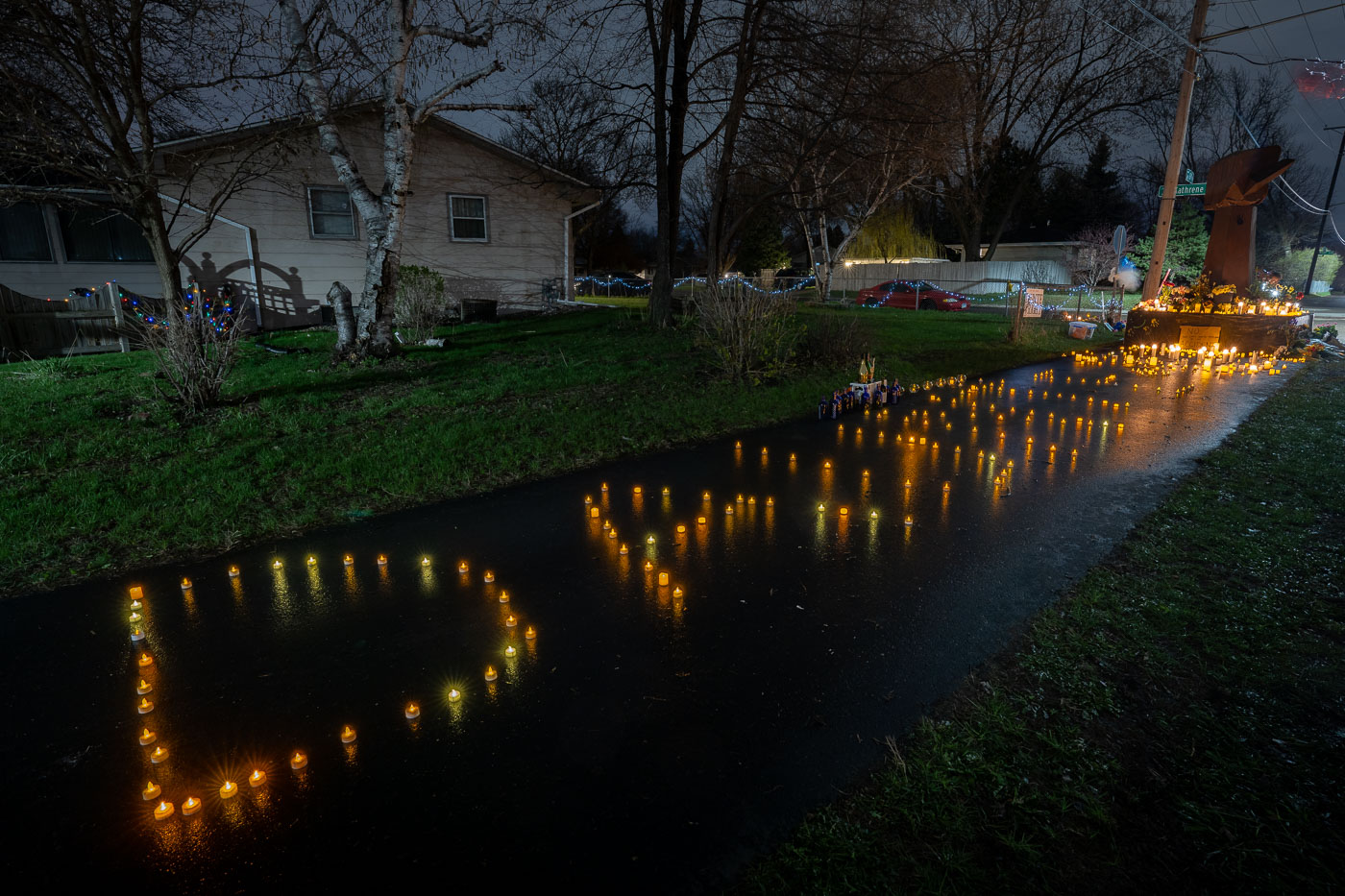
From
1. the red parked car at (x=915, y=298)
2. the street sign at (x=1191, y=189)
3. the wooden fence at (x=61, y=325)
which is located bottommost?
the wooden fence at (x=61, y=325)

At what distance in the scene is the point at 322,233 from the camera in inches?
699

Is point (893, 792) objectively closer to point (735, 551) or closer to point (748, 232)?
point (735, 551)

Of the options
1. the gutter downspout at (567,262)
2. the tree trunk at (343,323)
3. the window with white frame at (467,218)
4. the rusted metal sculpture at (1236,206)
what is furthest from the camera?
the gutter downspout at (567,262)

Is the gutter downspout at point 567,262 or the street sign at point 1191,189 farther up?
the street sign at point 1191,189

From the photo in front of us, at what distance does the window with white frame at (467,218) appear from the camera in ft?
62.1

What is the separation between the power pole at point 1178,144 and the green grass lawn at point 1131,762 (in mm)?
15636

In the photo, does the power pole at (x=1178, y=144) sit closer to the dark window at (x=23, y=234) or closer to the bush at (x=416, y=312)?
the bush at (x=416, y=312)

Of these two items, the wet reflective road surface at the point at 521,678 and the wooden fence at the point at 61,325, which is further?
the wooden fence at the point at 61,325

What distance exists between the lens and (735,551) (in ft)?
16.0

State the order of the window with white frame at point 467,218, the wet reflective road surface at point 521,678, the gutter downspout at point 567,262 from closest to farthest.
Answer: the wet reflective road surface at point 521,678, the window with white frame at point 467,218, the gutter downspout at point 567,262

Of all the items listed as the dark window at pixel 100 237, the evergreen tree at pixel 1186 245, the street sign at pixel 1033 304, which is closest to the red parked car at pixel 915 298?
the street sign at pixel 1033 304

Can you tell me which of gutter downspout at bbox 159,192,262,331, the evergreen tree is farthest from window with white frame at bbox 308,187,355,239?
the evergreen tree

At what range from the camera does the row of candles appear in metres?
2.55

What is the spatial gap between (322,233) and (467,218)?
372cm
